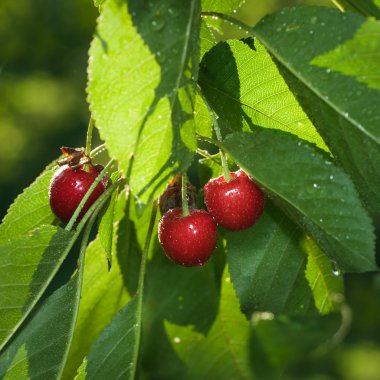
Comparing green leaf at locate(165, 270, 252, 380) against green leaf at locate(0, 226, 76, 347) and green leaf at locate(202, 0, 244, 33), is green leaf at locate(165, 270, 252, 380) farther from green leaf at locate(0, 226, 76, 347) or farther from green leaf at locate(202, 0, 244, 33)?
green leaf at locate(202, 0, 244, 33)

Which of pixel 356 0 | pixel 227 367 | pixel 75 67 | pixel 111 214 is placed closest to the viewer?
pixel 356 0

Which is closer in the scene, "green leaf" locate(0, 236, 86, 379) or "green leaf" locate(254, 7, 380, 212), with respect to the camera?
"green leaf" locate(254, 7, 380, 212)

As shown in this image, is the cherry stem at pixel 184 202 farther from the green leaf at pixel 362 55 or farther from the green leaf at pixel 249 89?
the green leaf at pixel 362 55

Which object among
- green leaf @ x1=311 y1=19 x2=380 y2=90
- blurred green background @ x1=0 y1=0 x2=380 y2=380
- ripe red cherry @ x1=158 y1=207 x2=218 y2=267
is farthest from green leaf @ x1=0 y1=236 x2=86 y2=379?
blurred green background @ x1=0 y1=0 x2=380 y2=380

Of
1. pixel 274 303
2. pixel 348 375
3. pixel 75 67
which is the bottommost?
pixel 348 375

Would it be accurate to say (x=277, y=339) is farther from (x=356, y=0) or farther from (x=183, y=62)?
(x=356, y=0)

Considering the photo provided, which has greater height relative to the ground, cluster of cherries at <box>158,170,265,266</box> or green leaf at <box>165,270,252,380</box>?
cluster of cherries at <box>158,170,265,266</box>

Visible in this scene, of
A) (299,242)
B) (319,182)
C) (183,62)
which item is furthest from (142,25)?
(299,242)

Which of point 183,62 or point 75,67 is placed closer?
point 183,62
